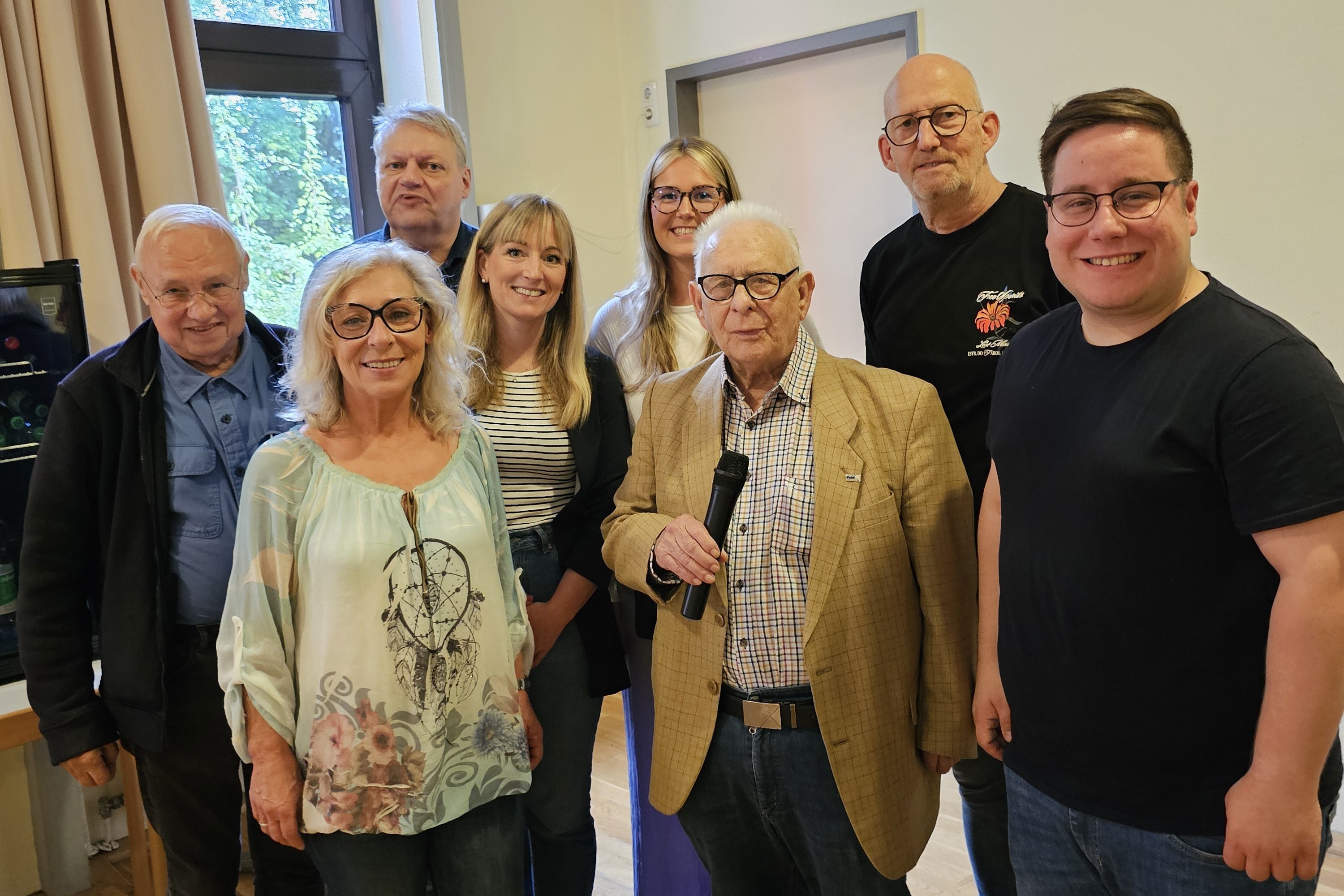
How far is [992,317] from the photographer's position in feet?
6.33

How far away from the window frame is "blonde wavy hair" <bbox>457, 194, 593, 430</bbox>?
2.12m

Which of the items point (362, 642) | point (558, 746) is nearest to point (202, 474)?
point (362, 642)

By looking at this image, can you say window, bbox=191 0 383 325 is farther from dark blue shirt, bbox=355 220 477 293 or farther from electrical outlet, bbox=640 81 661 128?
dark blue shirt, bbox=355 220 477 293

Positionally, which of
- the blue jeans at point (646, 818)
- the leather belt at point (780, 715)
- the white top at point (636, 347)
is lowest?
the blue jeans at point (646, 818)

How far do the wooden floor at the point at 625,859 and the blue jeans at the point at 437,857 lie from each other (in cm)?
126

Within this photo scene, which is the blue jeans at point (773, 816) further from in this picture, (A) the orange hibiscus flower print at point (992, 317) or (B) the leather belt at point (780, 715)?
(A) the orange hibiscus flower print at point (992, 317)

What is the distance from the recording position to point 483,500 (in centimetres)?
173

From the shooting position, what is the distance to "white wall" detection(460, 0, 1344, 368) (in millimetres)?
2787

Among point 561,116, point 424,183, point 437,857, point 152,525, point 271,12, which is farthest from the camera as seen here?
point 561,116

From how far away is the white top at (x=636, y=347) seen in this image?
2.17 meters

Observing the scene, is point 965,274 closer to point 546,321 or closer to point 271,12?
point 546,321

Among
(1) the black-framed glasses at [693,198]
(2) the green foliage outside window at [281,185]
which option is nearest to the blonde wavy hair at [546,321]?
(1) the black-framed glasses at [693,198]

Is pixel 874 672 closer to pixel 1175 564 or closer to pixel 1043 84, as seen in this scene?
pixel 1175 564

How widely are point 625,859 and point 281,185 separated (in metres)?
2.73
